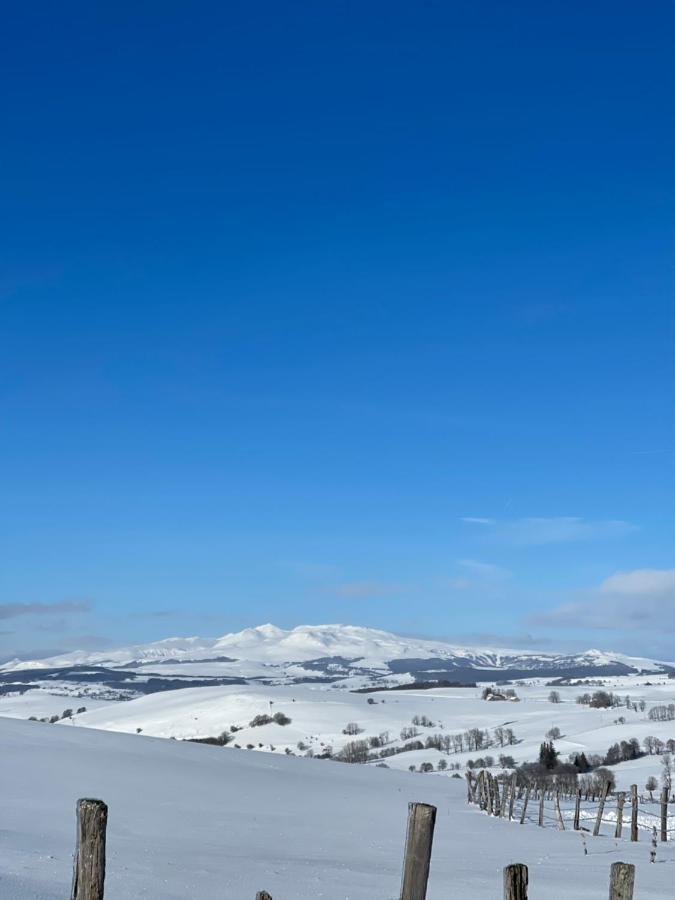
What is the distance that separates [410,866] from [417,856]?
0.32 ft

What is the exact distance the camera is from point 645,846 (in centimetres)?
2658

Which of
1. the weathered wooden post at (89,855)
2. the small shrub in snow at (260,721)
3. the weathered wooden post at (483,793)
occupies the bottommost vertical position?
the small shrub in snow at (260,721)

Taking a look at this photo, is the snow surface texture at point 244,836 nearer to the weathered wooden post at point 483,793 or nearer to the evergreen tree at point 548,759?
the weathered wooden post at point 483,793

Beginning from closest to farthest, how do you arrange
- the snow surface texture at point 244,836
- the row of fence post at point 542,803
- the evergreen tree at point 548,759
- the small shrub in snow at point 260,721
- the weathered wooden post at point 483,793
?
the snow surface texture at point 244,836 → the row of fence post at point 542,803 → the weathered wooden post at point 483,793 → the evergreen tree at point 548,759 → the small shrub in snow at point 260,721

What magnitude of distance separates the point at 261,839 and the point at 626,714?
133815mm

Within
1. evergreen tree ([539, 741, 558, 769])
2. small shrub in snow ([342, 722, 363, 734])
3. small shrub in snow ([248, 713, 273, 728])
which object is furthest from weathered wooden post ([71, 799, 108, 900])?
small shrub in snow ([248, 713, 273, 728])

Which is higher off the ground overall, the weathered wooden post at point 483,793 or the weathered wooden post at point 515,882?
the weathered wooden post at point 515,882

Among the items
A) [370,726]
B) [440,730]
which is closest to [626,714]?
[440,730]

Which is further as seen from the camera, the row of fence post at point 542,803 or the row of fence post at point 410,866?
the row of fence post at point 542,803

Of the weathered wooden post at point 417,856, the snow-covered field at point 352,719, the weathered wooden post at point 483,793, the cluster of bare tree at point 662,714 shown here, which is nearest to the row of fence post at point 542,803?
the weathered wooden post at point 483,793

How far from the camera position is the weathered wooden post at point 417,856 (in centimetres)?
722

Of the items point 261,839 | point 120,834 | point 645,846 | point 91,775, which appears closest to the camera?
point 120,834

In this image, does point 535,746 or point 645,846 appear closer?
point 645,846

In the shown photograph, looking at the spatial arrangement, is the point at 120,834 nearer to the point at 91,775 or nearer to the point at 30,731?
the point at 91,775
